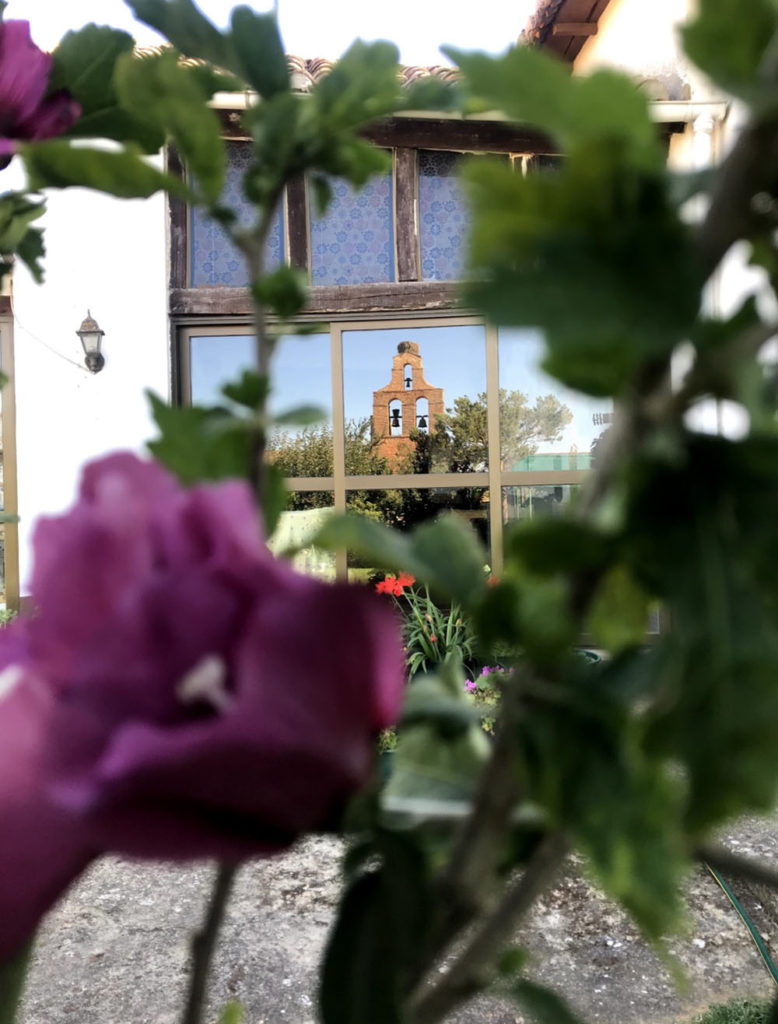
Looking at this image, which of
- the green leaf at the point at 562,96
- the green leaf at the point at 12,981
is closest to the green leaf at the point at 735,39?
the green leaf at the point at 562,96

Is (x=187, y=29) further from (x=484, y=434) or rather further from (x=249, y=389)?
(x=484, y=434)

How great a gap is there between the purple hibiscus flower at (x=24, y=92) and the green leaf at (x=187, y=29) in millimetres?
124

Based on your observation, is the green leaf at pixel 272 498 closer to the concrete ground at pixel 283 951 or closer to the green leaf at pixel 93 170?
the green leaf at pixel 93 170

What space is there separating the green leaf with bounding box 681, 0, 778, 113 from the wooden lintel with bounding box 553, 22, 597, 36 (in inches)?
168

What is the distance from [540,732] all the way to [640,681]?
20 mm

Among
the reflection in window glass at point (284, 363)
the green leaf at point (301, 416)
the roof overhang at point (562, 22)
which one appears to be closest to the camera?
the green leaf at point (301, 416)

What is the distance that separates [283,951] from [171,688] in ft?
8.15

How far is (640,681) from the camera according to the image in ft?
0.48

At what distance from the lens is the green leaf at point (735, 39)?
0.14 m

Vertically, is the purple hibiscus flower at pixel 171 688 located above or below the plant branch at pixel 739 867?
above

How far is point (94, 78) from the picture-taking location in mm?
365

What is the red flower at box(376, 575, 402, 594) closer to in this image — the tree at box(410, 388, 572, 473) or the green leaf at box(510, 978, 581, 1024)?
the tree at box(410, 388, 572, 473)

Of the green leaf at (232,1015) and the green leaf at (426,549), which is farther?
the green leaf at (232,1015)

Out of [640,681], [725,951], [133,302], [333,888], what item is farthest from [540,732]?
[133,302]
